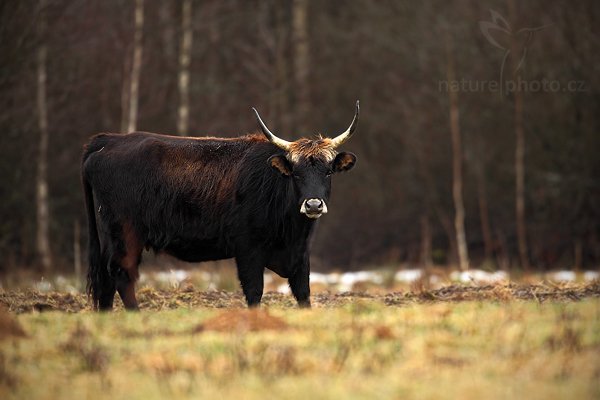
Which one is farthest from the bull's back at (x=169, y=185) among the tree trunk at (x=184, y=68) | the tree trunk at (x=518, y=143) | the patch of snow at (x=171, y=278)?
the tree trunk at (x=518, y=143)

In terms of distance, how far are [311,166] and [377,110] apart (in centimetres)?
2177

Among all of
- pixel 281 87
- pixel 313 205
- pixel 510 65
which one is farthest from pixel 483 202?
pixel 313 205

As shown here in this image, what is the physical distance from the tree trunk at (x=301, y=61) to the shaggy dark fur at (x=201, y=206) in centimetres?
1768

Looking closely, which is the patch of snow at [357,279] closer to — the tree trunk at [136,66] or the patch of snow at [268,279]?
the patch of snow at [268,279]

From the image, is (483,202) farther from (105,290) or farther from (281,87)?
(105,290)

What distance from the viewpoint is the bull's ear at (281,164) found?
11.3m

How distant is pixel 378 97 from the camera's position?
110 feet

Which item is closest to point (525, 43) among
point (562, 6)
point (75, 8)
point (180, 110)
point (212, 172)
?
point (562, 6)

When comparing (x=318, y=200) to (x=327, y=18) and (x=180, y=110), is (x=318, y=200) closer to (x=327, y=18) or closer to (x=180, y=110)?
(x=180, y=110)

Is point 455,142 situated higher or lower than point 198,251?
higher

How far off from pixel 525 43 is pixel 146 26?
29.3ft

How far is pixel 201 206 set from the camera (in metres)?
11.8

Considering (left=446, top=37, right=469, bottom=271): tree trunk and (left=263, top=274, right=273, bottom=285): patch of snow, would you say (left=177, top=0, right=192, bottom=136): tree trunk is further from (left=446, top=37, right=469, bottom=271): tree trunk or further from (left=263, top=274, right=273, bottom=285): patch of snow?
(left=446, top=37, right=469, bottom=271): tree trunk

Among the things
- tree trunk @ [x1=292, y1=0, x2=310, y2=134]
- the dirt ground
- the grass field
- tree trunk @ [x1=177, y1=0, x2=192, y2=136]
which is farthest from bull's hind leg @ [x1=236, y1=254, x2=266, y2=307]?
tree trunk @ [x1=292, y1=0, x2=310, y2=134]
